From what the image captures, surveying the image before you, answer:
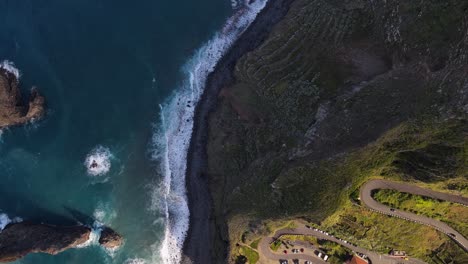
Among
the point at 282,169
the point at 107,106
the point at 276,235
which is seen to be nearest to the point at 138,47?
the point at 107,106

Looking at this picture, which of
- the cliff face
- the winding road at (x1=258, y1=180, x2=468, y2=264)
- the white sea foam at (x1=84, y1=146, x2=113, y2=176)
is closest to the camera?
the cliff face

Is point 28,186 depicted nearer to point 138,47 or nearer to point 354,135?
point 138,47

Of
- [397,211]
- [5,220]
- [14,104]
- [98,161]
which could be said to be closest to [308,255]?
[397,211]

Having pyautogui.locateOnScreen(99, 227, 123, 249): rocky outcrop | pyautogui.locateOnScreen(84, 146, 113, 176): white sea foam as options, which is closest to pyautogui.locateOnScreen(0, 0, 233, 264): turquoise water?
pyautogui.locateOnScreen(84, 146, 113, 176): white sea foam

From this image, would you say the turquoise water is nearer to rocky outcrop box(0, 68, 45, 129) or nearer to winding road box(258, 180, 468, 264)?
rocky outcrop box(0, 68, 45, 129)

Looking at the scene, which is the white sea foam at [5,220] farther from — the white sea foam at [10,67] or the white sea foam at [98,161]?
the white sea foam at [10,67]

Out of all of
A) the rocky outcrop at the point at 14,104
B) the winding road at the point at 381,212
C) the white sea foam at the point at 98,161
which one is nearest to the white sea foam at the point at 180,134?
the white sea foam at the point at 98,161
